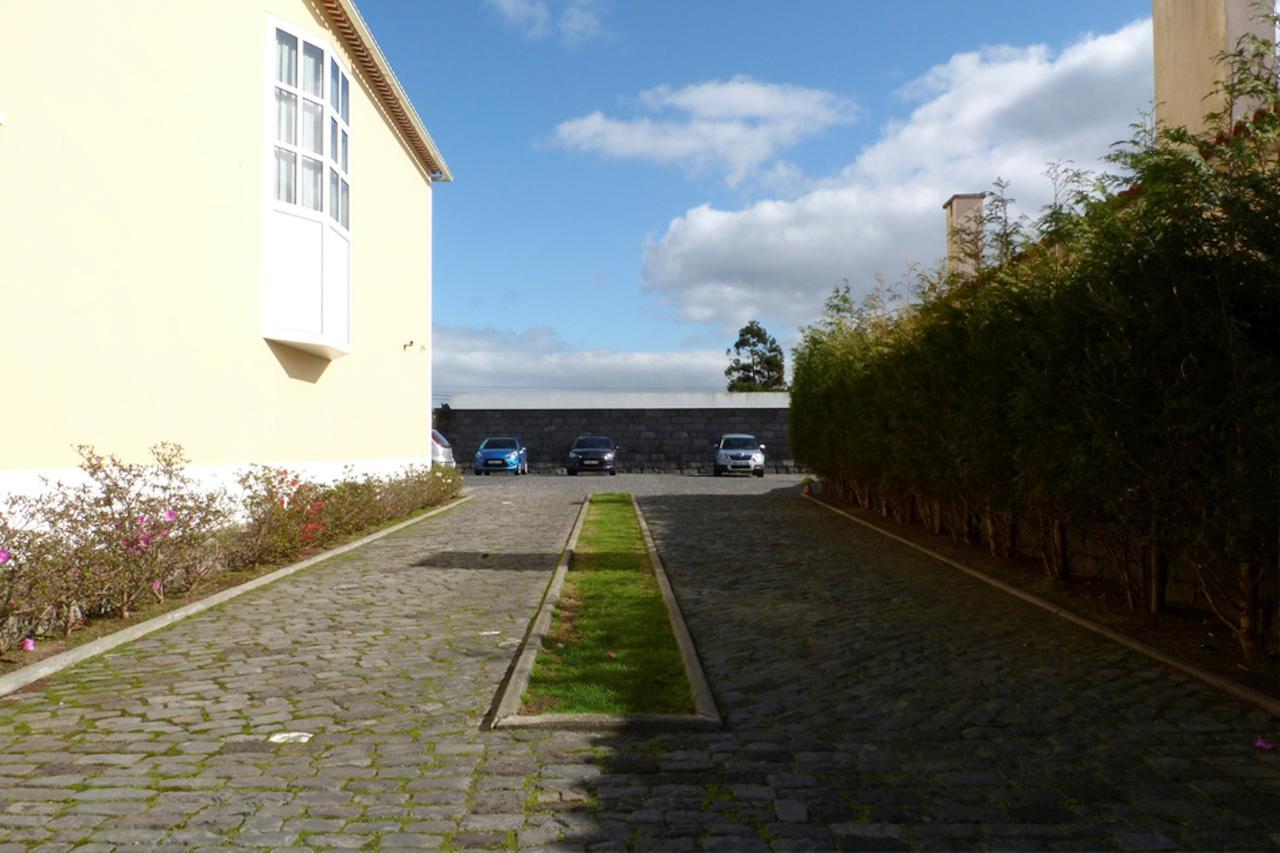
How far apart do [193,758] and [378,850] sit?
5.09 ft

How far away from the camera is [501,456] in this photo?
43.1m

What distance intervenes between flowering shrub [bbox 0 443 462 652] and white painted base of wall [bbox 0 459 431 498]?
151 mm

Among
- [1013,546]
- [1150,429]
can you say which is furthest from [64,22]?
[1013,546]

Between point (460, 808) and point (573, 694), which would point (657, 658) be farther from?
point (460, 808)

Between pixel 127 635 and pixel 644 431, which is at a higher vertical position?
pixel 644 431

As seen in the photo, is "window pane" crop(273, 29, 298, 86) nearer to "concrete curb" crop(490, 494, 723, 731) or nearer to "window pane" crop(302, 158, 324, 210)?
"window pane" crop(302, 158, 324, 210)

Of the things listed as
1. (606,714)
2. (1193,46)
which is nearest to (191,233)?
(606,714)

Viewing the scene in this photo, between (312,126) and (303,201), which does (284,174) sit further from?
(312,126)

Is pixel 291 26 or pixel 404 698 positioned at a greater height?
pixel 291 26

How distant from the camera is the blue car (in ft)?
141

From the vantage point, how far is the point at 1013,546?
12914 millimetres

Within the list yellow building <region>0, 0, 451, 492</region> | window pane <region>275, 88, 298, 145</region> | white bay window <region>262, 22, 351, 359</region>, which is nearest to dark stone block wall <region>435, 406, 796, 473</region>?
yellow building <region>0, 0, 451, 492</region>

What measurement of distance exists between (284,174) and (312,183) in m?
0.79

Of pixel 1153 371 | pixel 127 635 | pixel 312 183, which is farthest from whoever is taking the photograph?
pixel 312 183
